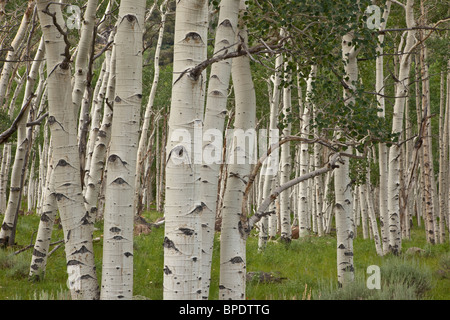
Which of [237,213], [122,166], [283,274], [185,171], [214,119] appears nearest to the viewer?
[185,171]

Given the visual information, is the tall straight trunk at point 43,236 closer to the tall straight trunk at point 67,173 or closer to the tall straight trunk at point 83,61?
the tall straight trunk at point 83,61

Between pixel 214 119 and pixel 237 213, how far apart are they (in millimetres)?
1051

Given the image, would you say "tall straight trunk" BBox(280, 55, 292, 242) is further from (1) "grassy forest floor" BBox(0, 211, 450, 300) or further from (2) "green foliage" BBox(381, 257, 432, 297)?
(2) "green foliage" BBox(381, 257, 432, 297)

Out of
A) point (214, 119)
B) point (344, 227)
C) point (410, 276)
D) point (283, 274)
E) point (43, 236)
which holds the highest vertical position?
point (214, 119)

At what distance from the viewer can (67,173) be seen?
185 inches

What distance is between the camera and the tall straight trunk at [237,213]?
4.88 metres

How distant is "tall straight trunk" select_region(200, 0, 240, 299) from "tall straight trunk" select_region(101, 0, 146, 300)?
2.37 ft

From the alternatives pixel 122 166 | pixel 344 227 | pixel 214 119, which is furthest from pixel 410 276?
pixel 122 166

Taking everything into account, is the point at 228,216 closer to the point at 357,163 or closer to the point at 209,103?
the point at 209,103

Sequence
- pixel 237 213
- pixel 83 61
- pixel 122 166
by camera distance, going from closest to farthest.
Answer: pixel 122 166 < pixel 237 213 < pixel 83 61

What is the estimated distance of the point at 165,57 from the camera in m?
37.3

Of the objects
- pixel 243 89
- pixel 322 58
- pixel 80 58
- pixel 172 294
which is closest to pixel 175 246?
pixel 172 294

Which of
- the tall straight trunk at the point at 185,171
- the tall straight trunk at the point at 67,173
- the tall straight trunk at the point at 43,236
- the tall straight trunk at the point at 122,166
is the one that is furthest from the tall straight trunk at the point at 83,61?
the tall straight trunk at the point at 185,171

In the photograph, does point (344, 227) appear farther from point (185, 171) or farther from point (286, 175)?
point (286, 175)
